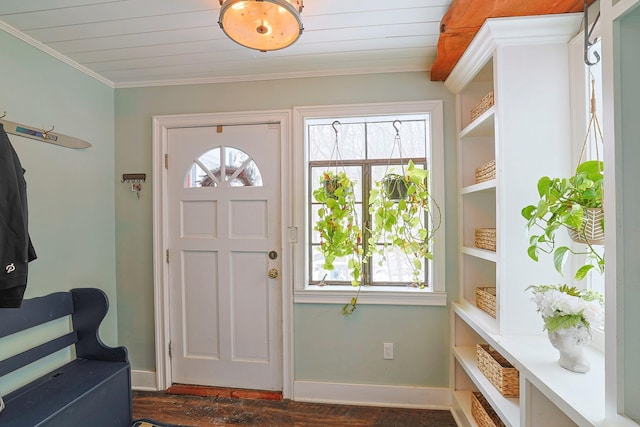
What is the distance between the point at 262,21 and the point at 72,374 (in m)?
2.12

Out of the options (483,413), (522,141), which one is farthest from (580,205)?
(483,413)

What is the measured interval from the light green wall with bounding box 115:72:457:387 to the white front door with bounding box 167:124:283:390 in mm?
188

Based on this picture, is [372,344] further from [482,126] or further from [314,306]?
[482,126]

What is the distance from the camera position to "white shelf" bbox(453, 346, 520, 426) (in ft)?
3.92

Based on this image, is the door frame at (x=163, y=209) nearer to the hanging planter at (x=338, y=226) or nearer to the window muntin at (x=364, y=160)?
the window muntin at (x=364, y=160)

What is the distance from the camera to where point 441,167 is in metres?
1.89

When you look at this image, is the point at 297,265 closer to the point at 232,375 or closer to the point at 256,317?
the point at 256,317

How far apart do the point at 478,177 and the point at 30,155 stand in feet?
8.64

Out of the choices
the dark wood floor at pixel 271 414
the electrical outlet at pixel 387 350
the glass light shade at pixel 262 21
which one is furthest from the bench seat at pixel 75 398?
the glass light shade at pixel 262 21

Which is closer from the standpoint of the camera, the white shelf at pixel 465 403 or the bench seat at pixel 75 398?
the bench seat at pixel 75 398

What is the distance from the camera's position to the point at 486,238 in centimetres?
159

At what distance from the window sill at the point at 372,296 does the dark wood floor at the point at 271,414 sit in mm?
697

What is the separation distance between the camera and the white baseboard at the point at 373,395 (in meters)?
1.90

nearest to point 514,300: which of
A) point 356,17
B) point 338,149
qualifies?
point 338,149
